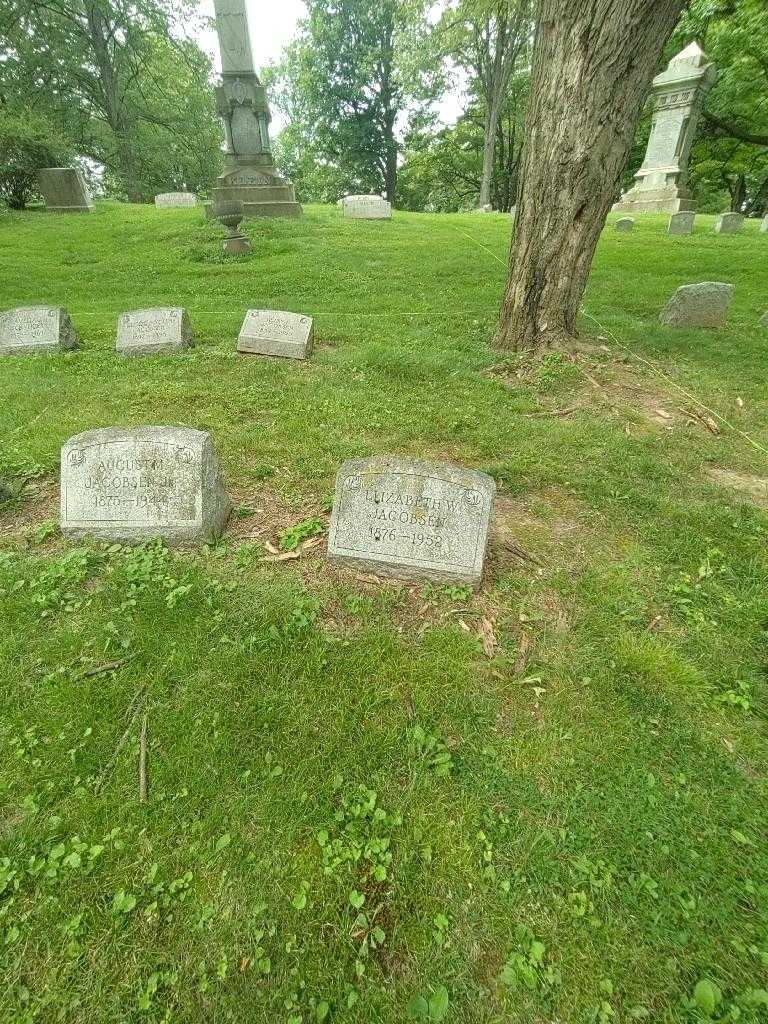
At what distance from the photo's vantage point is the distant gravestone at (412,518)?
2783 mm

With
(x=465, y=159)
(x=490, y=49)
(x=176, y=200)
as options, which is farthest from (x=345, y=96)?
(x=176, y=200)

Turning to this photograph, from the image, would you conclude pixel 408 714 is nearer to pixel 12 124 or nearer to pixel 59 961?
pixel 59 961

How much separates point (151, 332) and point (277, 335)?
1.68 metres

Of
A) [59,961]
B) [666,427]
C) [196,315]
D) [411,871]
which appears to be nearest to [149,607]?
[59,961]

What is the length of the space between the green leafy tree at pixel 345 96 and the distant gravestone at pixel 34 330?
106 feet

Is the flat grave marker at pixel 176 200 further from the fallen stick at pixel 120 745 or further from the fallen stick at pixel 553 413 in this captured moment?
the fallen stick at pixel 120 745

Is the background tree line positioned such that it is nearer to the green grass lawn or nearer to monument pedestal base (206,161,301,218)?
monument pedestal base (206,161,301,218)

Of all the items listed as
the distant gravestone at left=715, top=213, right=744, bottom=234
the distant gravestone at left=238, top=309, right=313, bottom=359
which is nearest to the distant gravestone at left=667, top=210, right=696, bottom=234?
the distant gravestone at left=715, top=213, right=744, bottom=234

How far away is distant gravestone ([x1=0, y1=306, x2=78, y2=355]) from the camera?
21.5 ft

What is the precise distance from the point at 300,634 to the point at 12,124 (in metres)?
22.7

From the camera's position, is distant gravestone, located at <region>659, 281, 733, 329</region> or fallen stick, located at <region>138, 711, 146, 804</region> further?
distant gravestone, located at <region>659, 281, 733, 329</region>

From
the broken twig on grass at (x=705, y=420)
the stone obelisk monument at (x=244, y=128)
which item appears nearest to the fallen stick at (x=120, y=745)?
the broken twig on grass at (x=705, y=420)

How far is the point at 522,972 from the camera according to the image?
154 cm

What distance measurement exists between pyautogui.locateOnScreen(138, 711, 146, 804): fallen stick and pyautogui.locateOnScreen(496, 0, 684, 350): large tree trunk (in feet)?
18.3
